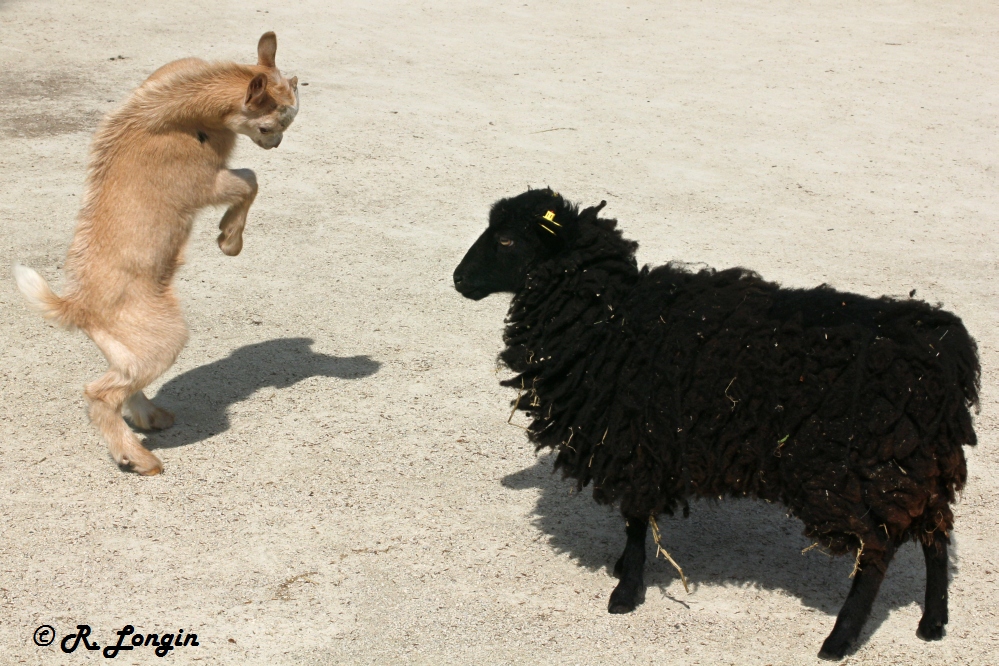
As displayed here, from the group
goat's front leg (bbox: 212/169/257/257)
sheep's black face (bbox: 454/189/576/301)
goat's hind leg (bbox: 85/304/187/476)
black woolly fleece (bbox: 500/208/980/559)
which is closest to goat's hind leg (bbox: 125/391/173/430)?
goat's hind leg (bbox: 85/304/187/476)

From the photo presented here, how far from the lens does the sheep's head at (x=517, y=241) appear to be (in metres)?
4.72

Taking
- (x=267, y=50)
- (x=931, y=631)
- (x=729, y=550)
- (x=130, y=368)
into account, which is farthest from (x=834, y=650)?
(x=267, y=50)

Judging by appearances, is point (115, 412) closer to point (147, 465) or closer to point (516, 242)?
point (147, 465)

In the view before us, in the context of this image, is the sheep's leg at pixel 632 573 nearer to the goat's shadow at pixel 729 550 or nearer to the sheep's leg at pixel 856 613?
the goat's shadow at pixel 729 550

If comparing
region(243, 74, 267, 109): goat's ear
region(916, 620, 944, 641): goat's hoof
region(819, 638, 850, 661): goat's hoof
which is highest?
region(243, 74, 267, 109): goat's ear

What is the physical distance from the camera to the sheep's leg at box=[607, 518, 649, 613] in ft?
15.3

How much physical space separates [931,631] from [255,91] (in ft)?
14.5

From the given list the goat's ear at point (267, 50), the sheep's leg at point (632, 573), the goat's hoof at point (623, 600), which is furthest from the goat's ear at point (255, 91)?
the goat's hoof at point (623, 600)

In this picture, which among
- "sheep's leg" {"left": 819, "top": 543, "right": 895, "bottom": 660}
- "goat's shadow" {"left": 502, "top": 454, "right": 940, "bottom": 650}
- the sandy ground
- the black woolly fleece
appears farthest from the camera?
"goat's shadow" {"left": 502, "top": 454, "right": 940, "bottom": 650}

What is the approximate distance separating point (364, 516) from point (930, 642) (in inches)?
110

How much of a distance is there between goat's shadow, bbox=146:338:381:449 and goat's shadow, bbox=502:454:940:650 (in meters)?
1.72

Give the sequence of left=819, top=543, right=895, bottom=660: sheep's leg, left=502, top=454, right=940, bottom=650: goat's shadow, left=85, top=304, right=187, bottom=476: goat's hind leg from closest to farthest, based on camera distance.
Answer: left=819, top=543, right=895, bottom=660: sheep's leg, left=502, top=454, right=940, bottom=650: goat's shadow, left=85, top=304, right=187, bottom=476: goat's hind leg

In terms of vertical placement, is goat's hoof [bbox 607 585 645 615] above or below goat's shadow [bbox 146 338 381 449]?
above

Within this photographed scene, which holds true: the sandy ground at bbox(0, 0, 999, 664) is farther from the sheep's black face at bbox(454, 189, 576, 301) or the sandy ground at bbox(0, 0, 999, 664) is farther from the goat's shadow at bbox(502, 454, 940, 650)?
the sheep's black face at bbox(454, 189, 576, 301)
